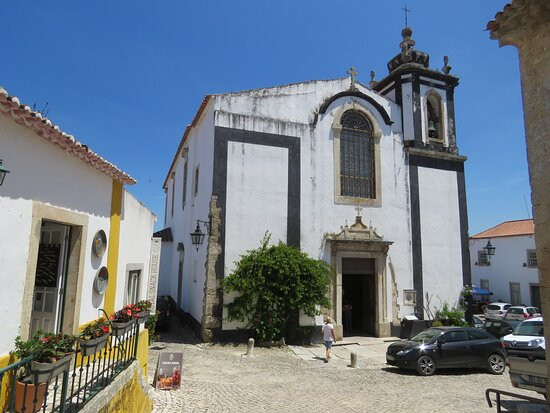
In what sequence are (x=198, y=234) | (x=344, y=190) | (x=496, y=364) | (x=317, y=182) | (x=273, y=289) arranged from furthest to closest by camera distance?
(x=344, y=190) < (x=317, y=182) < (x=198, y=234) < (x=273, y=289) < (x=496, y=364)

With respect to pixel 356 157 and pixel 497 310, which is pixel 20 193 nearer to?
pixel 356 157

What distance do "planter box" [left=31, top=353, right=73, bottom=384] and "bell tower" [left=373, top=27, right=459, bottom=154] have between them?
599 inches

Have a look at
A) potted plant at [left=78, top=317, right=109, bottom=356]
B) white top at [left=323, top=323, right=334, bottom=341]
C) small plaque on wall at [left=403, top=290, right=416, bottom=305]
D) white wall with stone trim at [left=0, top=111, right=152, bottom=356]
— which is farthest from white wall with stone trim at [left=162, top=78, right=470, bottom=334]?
potted plant at [left=78, top=317, right=109, bottom=356]

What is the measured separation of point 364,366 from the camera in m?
11.0

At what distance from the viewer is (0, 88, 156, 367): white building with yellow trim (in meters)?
4.33

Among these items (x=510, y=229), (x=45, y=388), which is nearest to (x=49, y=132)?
(x=45, y=388)

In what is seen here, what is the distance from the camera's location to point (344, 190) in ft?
49.5

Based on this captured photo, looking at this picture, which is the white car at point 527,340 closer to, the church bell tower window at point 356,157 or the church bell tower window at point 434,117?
the church bell tower window at point 356,157

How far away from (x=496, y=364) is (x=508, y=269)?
22749 millimetres

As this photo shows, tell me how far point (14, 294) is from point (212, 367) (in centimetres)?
650

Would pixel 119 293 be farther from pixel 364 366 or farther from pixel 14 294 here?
pixel 364 366

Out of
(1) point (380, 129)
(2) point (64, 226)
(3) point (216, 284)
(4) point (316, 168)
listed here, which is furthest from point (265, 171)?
(2) point (64, 226)

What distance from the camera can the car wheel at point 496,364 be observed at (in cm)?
1062

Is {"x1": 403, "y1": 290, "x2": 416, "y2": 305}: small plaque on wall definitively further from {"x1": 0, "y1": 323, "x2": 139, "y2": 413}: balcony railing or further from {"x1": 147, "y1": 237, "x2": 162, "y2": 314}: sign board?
{"x1": 0, "y1": 323, "x2": 139, "y2": 413}: balcony railing
